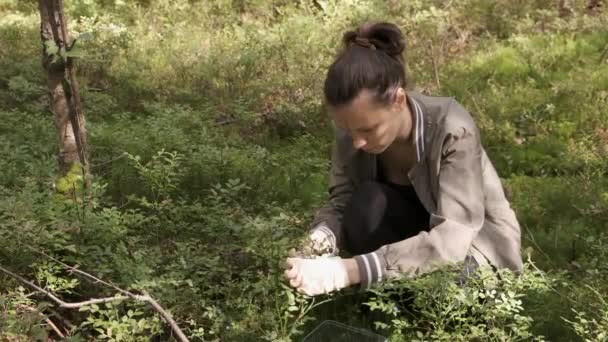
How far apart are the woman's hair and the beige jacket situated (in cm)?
20

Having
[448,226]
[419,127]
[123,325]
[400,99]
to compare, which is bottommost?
[123,325]

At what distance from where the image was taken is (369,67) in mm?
2668

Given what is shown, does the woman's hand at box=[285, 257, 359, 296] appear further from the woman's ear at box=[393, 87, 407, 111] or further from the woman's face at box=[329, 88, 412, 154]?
the woman's ear at box=[393, 87, 407, 111]

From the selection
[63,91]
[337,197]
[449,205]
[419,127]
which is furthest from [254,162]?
[449,205]

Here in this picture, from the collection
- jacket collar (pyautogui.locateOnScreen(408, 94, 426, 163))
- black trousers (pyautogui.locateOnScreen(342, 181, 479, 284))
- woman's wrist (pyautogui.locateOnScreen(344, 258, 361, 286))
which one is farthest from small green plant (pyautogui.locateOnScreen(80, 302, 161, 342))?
jacket collar (pyautogui.locateOnScreen(408, 94, 426, 163))

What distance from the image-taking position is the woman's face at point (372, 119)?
2652 mm

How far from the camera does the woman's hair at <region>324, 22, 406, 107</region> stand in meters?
2.64

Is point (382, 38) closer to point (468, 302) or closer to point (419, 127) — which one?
point (419, 127)

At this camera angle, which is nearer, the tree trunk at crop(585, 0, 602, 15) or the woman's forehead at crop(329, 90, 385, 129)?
the woman's forehead at crop(329, 90, 385, 129)

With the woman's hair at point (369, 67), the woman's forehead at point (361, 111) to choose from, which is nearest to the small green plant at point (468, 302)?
the woman's forehead at point (361, 111)

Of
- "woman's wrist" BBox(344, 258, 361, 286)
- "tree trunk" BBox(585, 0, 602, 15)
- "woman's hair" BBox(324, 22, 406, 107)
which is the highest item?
"woman's hair" BBox(324, 22, 406, 107)

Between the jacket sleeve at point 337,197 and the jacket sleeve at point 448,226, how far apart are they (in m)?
0.50

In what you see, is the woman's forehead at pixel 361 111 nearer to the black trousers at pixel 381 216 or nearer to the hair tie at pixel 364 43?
the hair tie at pixel 364 43

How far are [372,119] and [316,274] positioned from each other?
0.64 meters
